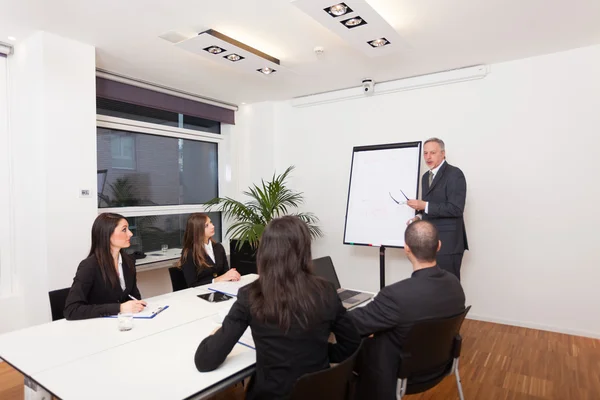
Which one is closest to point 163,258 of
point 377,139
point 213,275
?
point 213,275

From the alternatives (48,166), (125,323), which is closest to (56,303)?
(125,323)

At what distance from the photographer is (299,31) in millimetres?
3100

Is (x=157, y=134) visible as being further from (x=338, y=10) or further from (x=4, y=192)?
(x=338, y=10)

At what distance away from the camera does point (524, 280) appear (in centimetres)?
375

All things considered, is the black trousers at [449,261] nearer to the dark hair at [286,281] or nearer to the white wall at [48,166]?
the dark hair at [286,281]

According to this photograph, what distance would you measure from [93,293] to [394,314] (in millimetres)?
1696

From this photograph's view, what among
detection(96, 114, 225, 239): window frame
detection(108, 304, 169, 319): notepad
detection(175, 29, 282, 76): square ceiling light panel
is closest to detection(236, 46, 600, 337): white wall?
detection(175, 29, 282, 76): square ceiling light panel

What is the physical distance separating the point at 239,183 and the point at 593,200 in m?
4.19

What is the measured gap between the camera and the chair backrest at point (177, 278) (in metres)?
2.98

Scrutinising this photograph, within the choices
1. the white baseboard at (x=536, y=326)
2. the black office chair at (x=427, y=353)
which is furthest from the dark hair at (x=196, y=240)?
the white baseboard at (x=536, y=326)

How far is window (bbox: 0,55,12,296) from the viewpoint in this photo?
3.34 meters

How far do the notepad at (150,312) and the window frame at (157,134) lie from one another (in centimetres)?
225

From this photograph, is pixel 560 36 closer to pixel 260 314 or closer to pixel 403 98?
pixel 403 98

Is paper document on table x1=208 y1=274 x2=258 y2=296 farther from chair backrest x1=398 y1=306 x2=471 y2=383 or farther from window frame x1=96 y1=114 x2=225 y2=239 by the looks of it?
window frame x1=96 y1=114 x2=225 y2=239
